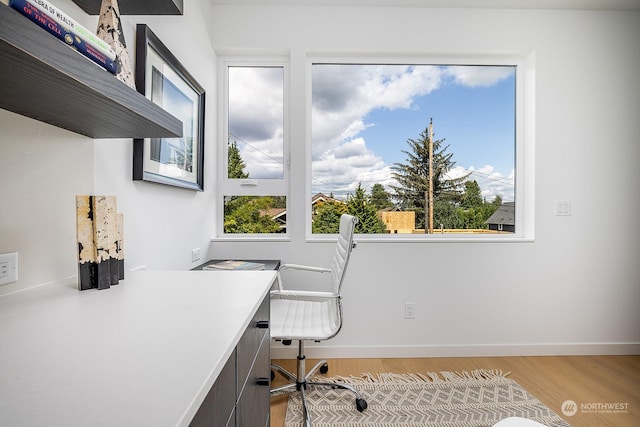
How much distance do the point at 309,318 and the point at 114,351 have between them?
1.33 metres

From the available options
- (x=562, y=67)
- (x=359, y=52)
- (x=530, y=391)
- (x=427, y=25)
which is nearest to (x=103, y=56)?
(x=359, y=52)

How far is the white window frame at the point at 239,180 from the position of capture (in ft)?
7.92

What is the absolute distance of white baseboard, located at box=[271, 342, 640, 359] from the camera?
7.41 ft

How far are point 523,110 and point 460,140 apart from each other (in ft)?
1.75

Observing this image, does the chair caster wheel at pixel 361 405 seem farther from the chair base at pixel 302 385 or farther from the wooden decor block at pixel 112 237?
the wooden decor block at pixel 112 237

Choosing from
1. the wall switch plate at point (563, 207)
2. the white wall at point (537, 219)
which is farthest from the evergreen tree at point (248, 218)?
the wall switch plate at point (563, 207)

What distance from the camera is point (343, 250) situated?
178cm

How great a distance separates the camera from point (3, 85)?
1.96 ft

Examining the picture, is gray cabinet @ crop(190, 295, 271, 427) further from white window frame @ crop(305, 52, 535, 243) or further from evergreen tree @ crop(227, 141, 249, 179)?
evergreen tree @ crop(227, 141, 249, 179)

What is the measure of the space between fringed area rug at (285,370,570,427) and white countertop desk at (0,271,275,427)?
1.19m

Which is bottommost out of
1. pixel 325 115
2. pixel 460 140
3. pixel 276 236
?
pixel 276 236

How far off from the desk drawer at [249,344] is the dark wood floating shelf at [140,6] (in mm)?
1053

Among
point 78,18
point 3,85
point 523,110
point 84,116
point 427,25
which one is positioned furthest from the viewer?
point 523,110

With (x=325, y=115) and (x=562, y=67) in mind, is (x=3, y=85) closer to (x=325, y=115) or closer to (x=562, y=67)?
(x=325, y=115)
